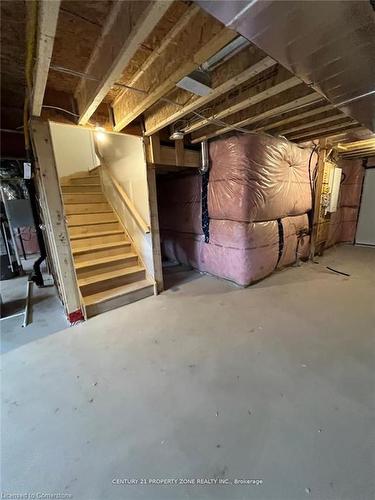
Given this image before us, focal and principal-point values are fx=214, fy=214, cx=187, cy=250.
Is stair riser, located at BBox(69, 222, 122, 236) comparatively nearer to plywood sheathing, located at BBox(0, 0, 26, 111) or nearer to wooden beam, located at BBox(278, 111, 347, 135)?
plywood sheathing, located at BBox(0, 0, 26, 111)

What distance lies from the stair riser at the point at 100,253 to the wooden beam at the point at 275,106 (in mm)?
2105

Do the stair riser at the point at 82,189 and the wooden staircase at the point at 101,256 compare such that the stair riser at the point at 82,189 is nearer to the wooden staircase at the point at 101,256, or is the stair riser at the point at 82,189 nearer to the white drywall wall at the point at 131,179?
the wooden staircase at the point at 101,256

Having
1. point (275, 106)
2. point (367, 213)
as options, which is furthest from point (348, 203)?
point (275, 106)

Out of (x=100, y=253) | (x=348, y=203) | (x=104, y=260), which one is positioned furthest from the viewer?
(x=348, y=203)

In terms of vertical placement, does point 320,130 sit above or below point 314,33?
above

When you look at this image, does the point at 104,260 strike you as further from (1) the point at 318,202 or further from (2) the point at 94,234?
(1) the point at 318,202

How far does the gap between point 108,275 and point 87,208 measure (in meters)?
1.61

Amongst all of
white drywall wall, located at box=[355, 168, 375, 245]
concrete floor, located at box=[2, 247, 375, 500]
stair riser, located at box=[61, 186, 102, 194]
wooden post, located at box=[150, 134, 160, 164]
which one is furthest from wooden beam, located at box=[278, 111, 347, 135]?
white drywall wall, located at box=[355, 168, 375, 245]

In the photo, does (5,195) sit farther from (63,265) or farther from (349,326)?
(349,326)

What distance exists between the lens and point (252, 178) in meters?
2.85

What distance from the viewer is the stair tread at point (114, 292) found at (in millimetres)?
2625

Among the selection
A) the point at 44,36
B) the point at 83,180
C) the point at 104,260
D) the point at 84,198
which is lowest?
the point at 104,260

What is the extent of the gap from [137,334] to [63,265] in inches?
42.6

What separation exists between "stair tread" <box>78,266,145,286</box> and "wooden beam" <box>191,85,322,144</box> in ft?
7.04
